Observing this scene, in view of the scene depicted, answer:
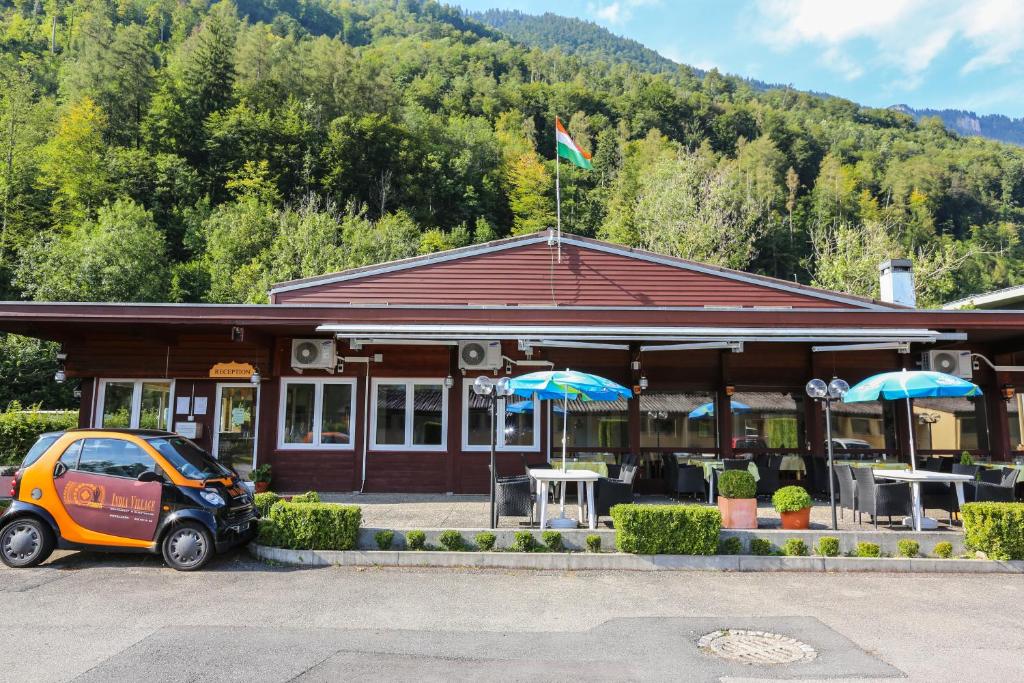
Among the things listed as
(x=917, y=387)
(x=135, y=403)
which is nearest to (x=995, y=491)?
(x=917, y=387)

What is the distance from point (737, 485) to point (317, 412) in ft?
25.5

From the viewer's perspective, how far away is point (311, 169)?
48.4 metres

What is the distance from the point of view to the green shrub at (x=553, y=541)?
789cm

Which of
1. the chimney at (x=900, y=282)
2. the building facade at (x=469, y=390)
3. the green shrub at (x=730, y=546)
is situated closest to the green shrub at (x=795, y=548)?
the green shrub at (x=730, y=546)

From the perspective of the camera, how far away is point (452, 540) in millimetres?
7867

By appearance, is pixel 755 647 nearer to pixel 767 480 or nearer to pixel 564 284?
pixel 767 480

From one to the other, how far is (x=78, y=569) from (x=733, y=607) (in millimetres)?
7184

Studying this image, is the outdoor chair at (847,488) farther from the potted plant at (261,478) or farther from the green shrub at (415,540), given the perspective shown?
the potted plant at (261,478)

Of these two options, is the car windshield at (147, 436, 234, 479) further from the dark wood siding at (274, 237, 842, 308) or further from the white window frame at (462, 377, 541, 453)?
the dark wood siding at (274, 237, 842, 308)

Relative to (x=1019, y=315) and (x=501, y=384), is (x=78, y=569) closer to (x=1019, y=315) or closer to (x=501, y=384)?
(x=501, y=384)

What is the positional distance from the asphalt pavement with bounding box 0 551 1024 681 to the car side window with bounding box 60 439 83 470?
1.18m

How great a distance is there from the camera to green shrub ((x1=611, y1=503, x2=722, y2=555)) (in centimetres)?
779

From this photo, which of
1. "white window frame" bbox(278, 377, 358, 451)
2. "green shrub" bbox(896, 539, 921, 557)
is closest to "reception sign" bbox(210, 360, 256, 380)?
"white window frame" bbox(278, 377, 358, 451)

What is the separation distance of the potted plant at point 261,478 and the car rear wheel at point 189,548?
4.27 meters
